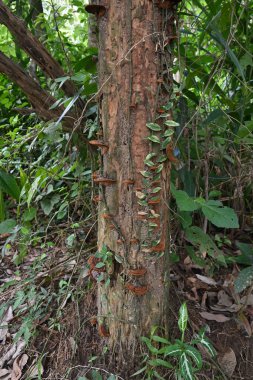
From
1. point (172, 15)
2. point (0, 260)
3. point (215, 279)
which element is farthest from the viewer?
point (0, 260)

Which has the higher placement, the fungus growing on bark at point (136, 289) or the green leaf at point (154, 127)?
the green leaf at point (154, 127)

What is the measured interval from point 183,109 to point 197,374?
1006 mm

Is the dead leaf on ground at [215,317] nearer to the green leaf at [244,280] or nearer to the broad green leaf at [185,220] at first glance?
the green leaf at [244,280]

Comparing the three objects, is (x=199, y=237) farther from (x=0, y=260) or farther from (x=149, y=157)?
(x=0, y=260)

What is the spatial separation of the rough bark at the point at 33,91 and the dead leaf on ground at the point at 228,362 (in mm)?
1117

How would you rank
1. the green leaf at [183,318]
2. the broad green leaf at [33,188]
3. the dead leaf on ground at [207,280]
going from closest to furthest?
the green leaf at [183,318], the broad green leaf at [33,188], the dead leaf on ground at [207,280]

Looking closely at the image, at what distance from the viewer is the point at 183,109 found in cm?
162

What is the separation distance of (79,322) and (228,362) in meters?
0.57

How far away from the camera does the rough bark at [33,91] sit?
151 centimetres

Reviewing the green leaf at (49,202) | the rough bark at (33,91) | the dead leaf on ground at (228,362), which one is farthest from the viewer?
→ the green leaf at (49,202)

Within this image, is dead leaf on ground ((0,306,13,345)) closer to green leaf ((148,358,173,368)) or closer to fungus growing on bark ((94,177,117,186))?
green leaf ((148,358,173,368))

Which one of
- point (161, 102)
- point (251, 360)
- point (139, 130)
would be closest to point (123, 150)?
point (139, 130)

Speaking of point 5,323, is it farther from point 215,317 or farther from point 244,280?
point 244,280

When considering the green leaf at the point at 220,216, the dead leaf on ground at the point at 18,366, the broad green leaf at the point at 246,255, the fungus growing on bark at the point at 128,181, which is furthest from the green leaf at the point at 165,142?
the dead leaf on ground at the point at 18,366
